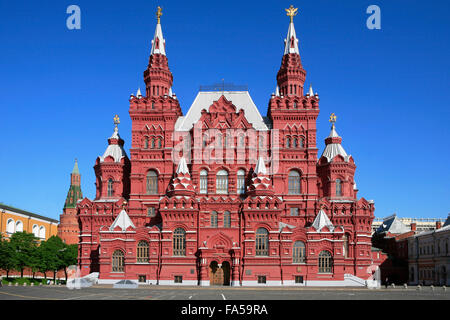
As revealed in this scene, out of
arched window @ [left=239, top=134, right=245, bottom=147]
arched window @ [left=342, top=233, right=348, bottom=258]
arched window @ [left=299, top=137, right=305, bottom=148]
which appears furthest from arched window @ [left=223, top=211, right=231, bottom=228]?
arched window @ [left=342, top=233, right=348, bottom=258]

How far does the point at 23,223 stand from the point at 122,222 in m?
61.6

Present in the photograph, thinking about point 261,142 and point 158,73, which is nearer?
point 261,142

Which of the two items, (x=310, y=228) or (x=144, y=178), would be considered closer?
(x=310, y=228)

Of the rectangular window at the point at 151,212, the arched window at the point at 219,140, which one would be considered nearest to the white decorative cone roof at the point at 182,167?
the arched window at the point at 219,140

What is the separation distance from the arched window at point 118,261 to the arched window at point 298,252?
78.3ft

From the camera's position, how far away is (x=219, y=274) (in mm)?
65188

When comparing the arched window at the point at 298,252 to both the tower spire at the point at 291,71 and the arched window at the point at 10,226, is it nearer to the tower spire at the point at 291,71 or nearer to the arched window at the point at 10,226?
the tower spire at the point at 291,71

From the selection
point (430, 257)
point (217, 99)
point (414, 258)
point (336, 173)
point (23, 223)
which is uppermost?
point (217, 99)

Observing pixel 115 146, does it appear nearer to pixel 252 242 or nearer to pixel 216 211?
pixel 216 211

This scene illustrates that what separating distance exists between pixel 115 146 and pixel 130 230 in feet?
57.8

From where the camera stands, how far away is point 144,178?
73.1 m

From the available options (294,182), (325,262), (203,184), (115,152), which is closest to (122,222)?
(203,184)

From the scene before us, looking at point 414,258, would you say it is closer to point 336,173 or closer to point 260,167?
point 336,173
